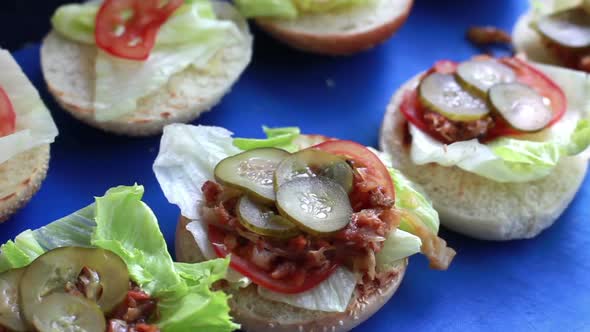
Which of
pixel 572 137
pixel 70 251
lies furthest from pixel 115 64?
pixel 572 137

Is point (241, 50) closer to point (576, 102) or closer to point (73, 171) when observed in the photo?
point (73, 171)

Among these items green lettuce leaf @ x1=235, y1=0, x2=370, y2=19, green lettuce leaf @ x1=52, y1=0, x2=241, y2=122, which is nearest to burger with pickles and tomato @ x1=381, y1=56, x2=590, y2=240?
green lettuce leaf @ x1=235, y1=0, x2=370, y2=19

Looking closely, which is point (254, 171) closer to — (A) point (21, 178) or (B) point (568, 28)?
(A) point (21, 178)

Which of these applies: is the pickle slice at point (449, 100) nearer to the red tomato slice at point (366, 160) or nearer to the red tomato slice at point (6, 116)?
the red tomato slice at point (366, 160)

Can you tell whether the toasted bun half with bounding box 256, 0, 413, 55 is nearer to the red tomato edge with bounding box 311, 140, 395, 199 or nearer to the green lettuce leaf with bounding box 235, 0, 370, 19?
the green lettuce leaf with bounding box 235, 0, 370, 19

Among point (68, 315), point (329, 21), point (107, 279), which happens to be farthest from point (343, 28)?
point (68, 315)

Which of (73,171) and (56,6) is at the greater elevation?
(56,6)

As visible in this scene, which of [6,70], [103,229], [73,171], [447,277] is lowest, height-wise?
[447,277]
